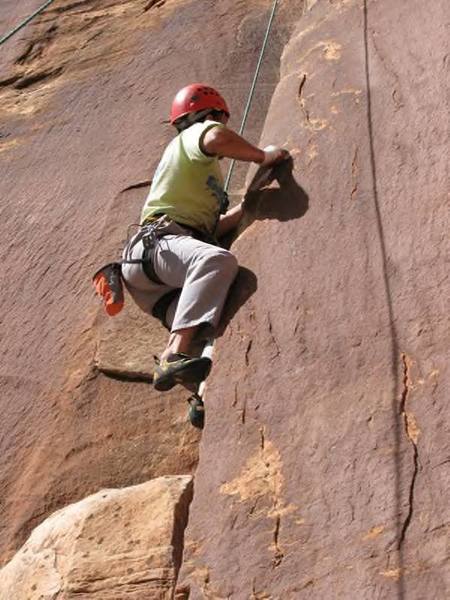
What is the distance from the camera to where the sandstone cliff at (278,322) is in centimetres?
439

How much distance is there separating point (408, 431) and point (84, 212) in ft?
11.3

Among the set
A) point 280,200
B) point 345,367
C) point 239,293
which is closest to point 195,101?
point 280,200

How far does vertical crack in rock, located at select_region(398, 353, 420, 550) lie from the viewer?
4176mm

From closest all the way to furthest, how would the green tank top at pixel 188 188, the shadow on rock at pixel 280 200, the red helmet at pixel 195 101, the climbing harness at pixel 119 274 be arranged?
the shadow on rock at pixel 280 200, the climbing harness at pixel 119 274, the green tank top at pixel 188 188, the red helmet at pixel 195 101

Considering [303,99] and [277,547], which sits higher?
[303,99]

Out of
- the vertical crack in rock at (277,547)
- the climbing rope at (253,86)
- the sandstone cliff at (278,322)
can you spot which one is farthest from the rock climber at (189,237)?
the vertical crack in rock at (277,547)

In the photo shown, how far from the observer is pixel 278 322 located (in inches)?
205

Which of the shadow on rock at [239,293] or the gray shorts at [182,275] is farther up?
the gray shorts at [182,275]

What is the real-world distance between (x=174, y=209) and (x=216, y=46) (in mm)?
2793

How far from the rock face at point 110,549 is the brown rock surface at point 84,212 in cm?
35

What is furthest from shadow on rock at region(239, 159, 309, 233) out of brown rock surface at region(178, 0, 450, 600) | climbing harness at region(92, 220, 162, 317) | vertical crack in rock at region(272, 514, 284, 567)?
vertical crack in rock at region(272, 514, 284, 567)

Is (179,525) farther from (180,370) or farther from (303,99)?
(303,99)

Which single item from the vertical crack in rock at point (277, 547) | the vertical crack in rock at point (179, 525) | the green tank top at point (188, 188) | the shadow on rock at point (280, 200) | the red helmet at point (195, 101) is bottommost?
the vertical crack in rock at point (179, 525)

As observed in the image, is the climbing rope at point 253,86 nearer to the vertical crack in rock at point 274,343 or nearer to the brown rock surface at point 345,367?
the brown rock surface at point 345,367
